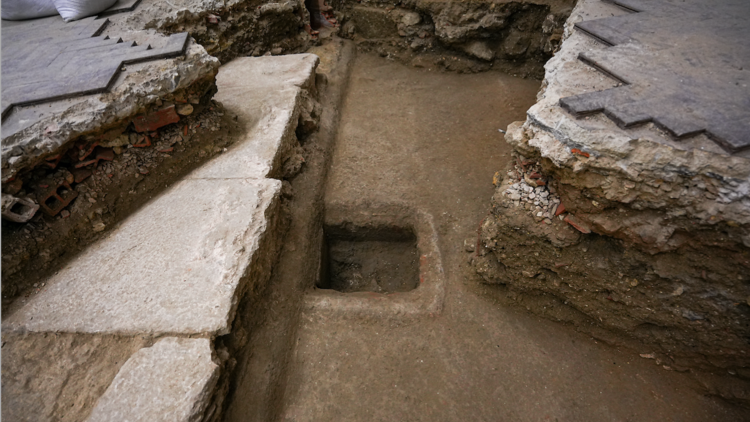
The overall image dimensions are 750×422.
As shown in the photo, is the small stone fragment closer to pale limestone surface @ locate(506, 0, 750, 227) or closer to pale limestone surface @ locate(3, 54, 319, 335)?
pale limestone surface @ locate(3, 54, 319, 335)

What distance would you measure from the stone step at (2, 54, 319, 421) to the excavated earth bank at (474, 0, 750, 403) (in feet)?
4.81

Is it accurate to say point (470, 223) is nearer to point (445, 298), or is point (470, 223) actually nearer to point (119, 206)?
point (445, 298)

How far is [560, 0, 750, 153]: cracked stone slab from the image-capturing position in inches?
69.1

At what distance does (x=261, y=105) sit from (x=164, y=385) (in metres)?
2.30

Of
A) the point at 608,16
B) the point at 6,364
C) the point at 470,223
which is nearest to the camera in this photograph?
the point at 6,364

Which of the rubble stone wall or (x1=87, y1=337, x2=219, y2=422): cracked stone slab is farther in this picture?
the rubble stone wall

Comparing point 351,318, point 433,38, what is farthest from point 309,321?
point 433,38

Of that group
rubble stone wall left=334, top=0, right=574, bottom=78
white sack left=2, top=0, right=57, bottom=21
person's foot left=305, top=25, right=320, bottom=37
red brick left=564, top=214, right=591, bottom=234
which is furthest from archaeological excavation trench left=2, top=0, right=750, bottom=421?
person's foot left=305, top=25, right=320, bottom=37

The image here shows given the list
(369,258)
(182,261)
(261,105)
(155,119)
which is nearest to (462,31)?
(261,105)

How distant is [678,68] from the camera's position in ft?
6.82

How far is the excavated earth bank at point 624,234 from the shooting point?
1.68m

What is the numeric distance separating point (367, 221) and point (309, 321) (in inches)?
37.7

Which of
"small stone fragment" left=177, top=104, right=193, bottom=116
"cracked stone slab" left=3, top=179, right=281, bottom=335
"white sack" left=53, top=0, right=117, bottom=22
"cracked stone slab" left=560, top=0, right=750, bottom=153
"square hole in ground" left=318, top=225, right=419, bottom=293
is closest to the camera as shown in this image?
"cracked stone slab" left=560, top=0, right=750, bottom=153

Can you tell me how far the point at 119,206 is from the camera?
2457mm
